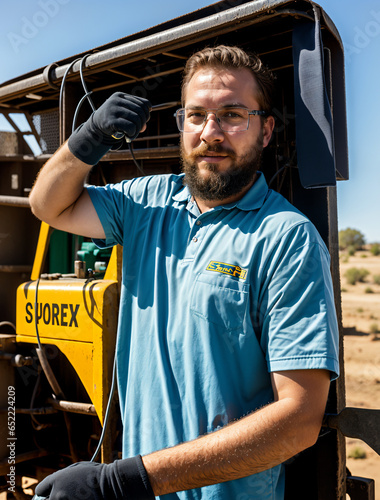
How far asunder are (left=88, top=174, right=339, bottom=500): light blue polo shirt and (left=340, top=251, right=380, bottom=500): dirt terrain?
4.27m

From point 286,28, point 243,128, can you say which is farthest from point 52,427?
point 286,28

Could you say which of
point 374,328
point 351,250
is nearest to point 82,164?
point 374,328

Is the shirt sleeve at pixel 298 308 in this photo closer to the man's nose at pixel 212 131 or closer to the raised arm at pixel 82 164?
the man's nose at pixel 212 131

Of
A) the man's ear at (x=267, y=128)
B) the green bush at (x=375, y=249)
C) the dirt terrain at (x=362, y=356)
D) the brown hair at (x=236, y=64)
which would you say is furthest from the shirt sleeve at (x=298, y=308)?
the green bush at (x=375, y=249)

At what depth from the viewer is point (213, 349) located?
1.56 meters

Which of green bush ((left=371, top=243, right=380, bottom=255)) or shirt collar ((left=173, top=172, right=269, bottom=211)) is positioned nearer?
shirt collar ((left=173, top=172, right=269, bottom=211))

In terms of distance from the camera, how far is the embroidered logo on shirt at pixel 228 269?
5.21ft

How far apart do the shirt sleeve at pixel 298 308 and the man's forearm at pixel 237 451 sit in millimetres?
150

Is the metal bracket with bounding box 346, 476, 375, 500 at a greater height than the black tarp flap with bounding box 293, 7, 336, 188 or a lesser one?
lesser

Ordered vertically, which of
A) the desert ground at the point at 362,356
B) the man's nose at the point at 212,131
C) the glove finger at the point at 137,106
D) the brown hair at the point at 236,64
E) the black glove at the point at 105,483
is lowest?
the desert ground at the point at 362,356

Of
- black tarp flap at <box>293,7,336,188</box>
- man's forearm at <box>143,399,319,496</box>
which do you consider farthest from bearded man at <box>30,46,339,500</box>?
black tarp flap at <box>293,7,336,188</box>

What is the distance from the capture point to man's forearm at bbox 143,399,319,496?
1396 millimetres

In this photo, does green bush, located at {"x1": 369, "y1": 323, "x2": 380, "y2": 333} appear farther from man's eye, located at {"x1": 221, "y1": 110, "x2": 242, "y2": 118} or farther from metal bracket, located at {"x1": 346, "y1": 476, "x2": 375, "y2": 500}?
man's eye, located at {"x1": 221, "y1": 110, "x2": 242, "y2": 118}

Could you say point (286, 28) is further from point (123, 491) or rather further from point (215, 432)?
point (123, 491)
